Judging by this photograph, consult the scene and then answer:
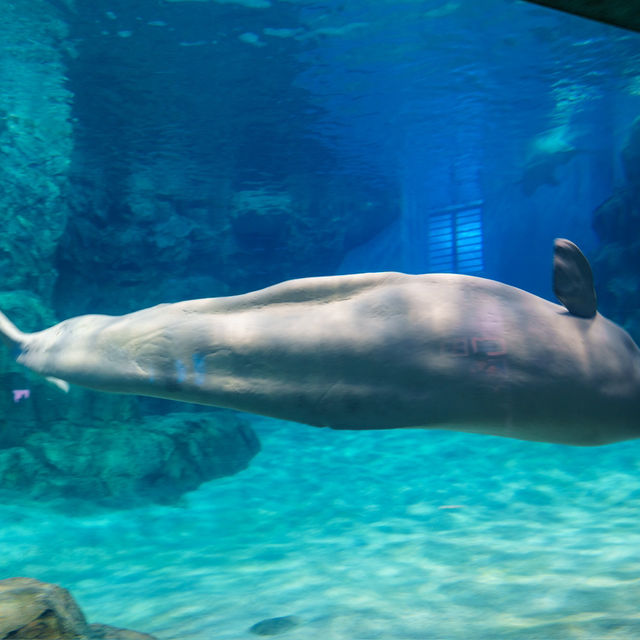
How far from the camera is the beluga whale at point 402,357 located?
7.26ft

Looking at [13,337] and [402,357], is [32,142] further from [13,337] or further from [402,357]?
[402,357]

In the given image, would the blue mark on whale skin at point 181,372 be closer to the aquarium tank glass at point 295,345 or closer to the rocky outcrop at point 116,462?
the aquarium tank glass at point 295,345

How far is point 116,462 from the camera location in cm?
943

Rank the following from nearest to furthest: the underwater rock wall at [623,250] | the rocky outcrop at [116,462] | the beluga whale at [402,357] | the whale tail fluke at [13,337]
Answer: the beluga whale at [402,357]
the whale tail fluke at [13,337]
the rocky outcrop at [116,462]
the underwater rock wall at [623,250]

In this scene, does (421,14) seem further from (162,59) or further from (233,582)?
(233,582)

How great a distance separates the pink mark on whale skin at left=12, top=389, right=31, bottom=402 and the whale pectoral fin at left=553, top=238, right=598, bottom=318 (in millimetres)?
9637

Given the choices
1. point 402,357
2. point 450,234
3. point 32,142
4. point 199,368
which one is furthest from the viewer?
point 450,234

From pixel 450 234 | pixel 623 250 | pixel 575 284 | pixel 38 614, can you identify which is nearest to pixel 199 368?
pixel 575 284

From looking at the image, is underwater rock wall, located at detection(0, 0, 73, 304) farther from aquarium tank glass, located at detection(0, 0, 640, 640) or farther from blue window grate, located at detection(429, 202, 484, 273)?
blue window grate, located at detection(429, 202, 484, 273)

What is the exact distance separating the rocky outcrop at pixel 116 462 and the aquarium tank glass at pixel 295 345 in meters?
0.05

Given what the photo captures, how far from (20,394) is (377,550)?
7.16 meters

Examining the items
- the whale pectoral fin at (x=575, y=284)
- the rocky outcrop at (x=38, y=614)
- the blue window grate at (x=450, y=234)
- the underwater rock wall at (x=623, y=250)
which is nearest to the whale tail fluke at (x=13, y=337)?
the rocky outcrop at (x=38, y=614)

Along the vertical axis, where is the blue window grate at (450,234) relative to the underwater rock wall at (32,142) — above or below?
below

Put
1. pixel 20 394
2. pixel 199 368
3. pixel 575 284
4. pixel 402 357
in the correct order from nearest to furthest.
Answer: pixel 402 357, pixel 199 368, pixel 575 284, pixel 20 394
